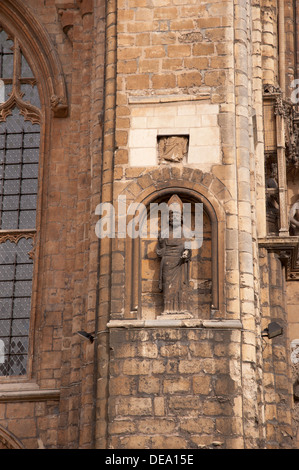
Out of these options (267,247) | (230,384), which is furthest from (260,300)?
(230,384)

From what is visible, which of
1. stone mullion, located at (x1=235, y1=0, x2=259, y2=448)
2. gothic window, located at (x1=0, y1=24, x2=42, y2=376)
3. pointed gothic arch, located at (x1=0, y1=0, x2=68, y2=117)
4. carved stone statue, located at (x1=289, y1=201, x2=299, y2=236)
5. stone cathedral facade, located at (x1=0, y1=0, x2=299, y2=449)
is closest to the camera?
stone mullion, located at (x1=235, y1=0, x2=259, y2=448)

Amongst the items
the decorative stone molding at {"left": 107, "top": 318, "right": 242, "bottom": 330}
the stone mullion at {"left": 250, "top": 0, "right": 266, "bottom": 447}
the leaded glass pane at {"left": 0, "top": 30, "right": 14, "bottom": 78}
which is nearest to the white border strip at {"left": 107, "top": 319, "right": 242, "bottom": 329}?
the decorative stone molding at {"left": 107, "top": 318, "right": 242, "bottom": 330}

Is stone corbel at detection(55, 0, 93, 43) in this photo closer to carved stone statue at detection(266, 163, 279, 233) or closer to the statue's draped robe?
carved stone statue at detection(266, 163, 279, 233)

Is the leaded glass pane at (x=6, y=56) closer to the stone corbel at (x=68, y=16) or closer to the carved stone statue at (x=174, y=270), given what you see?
the stone corbel at (x=68, y=16)

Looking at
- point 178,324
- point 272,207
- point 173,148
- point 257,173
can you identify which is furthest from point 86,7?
point 178,324

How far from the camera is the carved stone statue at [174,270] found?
15.2m

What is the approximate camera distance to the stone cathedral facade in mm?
14773

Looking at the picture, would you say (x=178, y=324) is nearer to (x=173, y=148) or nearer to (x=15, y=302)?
(x=173, y=148)

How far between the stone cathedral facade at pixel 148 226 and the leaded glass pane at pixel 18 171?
28 mm

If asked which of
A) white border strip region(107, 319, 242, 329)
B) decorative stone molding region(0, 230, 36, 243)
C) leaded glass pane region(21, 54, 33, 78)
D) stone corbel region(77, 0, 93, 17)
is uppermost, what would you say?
stone corbel region(77, 0, 93, 17)

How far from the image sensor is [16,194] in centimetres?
1830

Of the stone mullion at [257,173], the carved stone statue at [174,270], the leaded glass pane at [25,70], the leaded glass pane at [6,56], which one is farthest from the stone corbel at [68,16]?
the carved stone statue at [174,270]

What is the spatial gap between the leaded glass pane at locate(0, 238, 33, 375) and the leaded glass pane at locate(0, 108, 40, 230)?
1.36ft

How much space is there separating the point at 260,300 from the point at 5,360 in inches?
150
